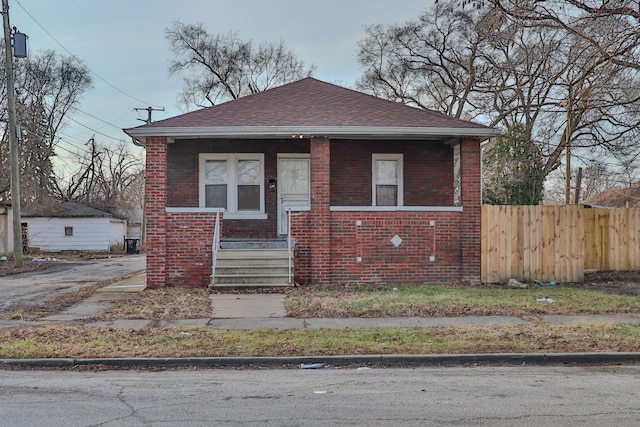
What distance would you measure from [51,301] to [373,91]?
30.1 metres

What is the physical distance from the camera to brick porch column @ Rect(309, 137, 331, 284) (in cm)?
1415

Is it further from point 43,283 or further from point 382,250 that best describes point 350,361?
point 43,283

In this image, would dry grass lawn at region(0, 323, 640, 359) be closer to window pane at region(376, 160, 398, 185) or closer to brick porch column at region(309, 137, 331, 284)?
brick porch column at region(309, 137, 331, 284)

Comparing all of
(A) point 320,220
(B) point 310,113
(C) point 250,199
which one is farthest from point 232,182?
(A) point 320,220

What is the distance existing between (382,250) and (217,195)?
190 inches

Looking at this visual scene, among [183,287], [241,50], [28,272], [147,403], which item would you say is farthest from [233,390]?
[241,50]

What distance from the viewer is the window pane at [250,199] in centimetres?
1605

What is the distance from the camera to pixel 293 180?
16172 millimetres

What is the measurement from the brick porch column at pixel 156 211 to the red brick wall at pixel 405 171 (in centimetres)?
454

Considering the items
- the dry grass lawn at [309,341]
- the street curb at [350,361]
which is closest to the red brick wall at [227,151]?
the dry grass lawn at [309,341]

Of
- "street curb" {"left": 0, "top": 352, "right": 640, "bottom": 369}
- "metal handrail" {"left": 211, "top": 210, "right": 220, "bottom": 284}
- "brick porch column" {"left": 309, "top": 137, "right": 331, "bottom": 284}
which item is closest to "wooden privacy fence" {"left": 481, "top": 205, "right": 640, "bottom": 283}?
"brick porch column" {"left": 309, "top": 137, "right": 331, "bottom": 284}

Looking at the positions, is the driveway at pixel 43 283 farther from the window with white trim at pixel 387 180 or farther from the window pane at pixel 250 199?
the window with white trim at pixel 387 180

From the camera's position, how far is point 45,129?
160 ft

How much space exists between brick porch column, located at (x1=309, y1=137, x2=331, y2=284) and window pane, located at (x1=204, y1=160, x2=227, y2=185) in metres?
2.91
